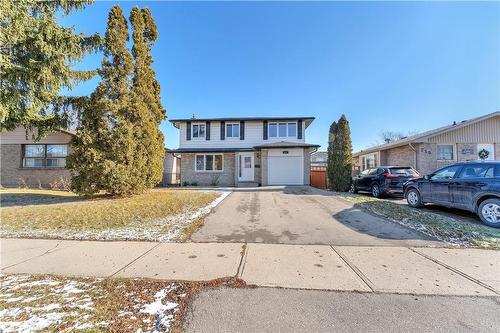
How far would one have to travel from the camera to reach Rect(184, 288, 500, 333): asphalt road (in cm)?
229

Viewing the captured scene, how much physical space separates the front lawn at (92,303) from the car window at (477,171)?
7655mm

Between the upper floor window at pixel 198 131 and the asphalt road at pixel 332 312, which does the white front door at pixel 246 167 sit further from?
the asphalt road at pixel 332 312

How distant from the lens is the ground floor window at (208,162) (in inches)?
712

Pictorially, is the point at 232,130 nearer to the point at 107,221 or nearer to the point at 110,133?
the point at 110,133

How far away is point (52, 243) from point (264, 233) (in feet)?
15.0

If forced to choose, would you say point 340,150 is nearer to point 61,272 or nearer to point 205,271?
point 205,271

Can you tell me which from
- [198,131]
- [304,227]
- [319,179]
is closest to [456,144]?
[319,179]

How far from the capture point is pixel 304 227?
5.91 metres

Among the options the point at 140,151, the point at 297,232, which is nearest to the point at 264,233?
the point at 297,232

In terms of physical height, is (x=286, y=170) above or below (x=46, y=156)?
below

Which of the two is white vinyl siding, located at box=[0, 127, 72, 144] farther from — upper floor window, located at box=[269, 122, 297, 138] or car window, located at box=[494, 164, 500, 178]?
car window, located at box=[494, 164, 500, 178]

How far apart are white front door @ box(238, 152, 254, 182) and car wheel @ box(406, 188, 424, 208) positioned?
1061 cm

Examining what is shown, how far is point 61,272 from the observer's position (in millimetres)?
3492

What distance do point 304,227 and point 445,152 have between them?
16.0 meters
